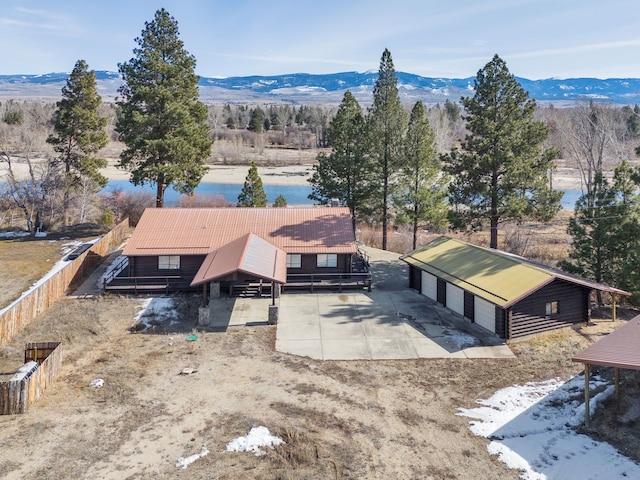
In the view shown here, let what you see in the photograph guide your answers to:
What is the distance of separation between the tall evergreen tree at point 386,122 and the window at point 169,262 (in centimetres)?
1659

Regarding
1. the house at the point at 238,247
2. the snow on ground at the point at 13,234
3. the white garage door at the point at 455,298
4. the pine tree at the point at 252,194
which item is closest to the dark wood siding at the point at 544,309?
the white garage door at the point at 455,298

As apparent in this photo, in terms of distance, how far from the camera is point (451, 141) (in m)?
88.9

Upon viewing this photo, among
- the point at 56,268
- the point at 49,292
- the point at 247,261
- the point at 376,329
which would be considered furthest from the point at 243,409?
the point at 56,268

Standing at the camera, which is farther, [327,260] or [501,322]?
[327,260]

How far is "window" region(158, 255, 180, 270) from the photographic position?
27141mm

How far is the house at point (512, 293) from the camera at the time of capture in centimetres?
2084

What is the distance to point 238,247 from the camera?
84.3ft

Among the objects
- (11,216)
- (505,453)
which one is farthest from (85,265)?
(505,453)

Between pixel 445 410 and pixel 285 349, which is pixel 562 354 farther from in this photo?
pixel 285 349

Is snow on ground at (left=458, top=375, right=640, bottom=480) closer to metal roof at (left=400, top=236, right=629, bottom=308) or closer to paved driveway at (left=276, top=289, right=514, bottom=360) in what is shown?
paved driveway at (left=276, top=289, right=514, bottom=360)

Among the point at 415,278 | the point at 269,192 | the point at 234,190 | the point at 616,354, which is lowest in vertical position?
the point at 415,278

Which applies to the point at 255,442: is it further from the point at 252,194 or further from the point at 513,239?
the point at 513,239

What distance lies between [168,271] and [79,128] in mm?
18395

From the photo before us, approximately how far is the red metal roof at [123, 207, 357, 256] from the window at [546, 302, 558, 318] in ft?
34.3
